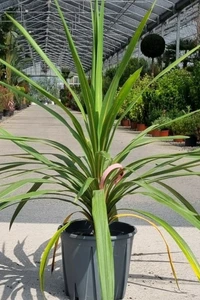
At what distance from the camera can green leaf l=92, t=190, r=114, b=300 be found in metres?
1.74

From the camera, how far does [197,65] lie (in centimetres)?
1172

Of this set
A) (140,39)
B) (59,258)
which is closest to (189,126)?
(59,258)

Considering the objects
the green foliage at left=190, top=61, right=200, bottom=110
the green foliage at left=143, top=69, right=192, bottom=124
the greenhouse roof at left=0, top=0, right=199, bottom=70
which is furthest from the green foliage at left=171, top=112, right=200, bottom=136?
the greenhouse roof at left=0, top=0, right=199, bottom=70

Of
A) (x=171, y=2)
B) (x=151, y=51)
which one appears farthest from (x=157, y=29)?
(x=151, y=51)

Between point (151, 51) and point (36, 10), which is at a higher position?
point (36, 10)

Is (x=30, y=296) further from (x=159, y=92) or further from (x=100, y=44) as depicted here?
(x=159, y=92)

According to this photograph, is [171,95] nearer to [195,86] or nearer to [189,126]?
[195,86]

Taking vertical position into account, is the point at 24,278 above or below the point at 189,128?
below

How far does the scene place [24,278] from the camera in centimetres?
280

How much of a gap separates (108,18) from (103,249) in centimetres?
2492

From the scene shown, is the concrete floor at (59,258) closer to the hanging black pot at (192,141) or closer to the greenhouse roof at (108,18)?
the hanging black pot at (192,141)

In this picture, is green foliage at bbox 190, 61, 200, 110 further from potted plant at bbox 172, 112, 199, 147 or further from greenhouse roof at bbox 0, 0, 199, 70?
greenhouse roof at bbox 0, 0, 199, 70

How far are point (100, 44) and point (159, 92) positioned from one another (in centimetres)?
1126

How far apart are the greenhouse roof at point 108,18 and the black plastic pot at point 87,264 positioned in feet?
54.0
